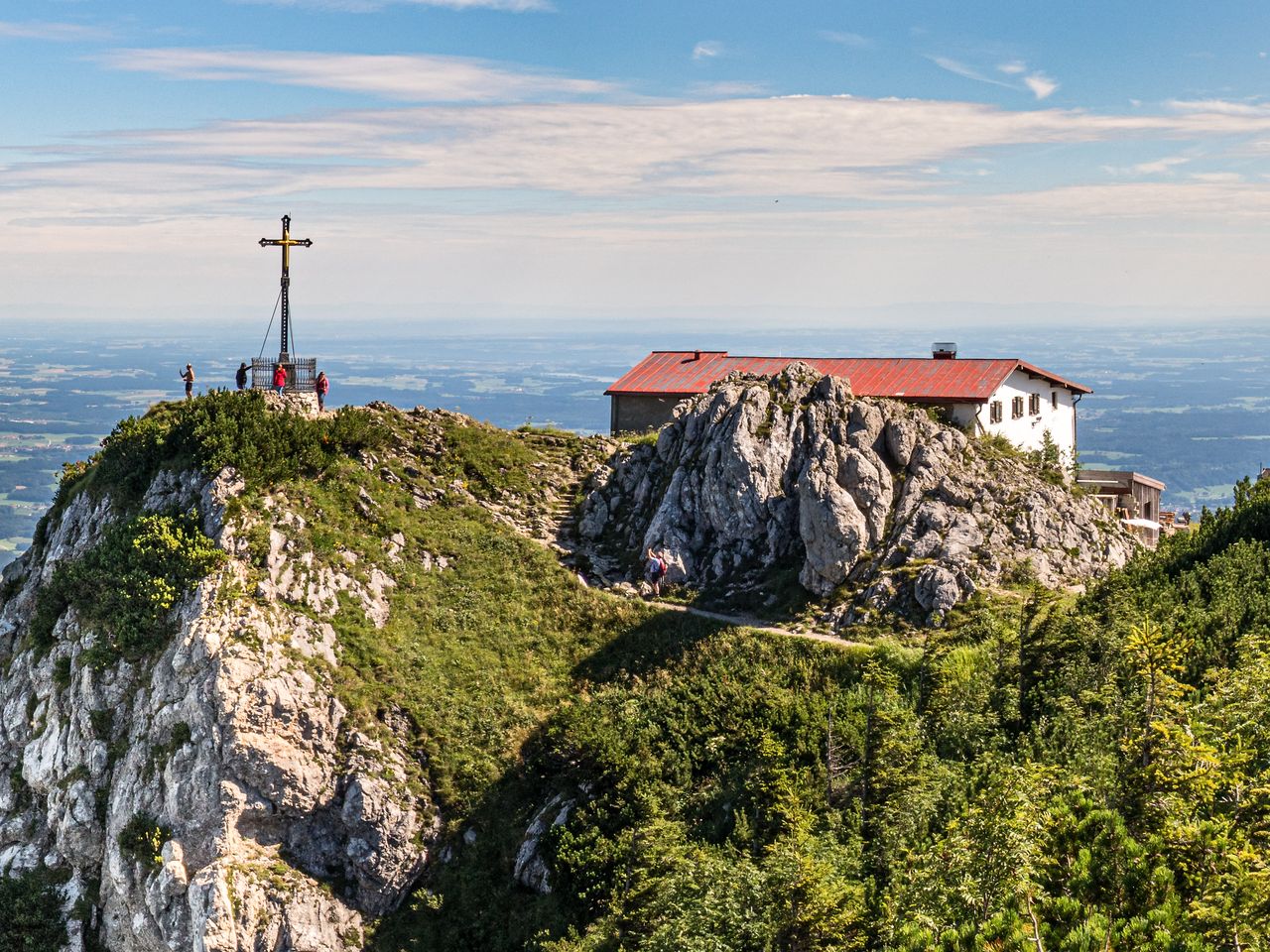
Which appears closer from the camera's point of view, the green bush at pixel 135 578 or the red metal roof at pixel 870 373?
the green bush at pixel 135 578

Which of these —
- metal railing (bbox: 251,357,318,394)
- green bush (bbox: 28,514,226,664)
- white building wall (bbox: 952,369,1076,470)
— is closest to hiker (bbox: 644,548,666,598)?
white building wall (bbox: 952,369,1076,470)

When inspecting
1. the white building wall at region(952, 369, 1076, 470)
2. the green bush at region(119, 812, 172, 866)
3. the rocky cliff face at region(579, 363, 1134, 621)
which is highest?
the white building wall at region(952, 369, 1076, 470)

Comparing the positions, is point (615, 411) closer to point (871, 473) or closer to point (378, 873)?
point (871, 473)

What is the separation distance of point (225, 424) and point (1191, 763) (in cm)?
3416

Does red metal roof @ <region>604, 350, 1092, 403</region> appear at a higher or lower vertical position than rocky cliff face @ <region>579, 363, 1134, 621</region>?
higher

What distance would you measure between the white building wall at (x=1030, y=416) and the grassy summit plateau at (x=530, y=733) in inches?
425

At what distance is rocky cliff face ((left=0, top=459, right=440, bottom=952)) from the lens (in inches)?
1455

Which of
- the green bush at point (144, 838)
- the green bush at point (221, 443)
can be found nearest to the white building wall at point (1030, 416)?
the green bush at point (221, 443)

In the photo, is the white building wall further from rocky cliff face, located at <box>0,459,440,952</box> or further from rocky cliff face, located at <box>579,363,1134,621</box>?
rocky cliff face, located at <box>0,459,440,952</box>

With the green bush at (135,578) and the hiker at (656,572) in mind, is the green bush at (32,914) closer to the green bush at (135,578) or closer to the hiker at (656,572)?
the green bush at (135,578)

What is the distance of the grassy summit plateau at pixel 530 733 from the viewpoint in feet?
93.0

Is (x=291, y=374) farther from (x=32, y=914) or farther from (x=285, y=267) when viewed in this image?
(x=32, y=914)

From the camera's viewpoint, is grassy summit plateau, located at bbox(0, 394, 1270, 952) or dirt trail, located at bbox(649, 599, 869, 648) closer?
grassy summit plateau, located at bbox(0, 394, 1270, 952)

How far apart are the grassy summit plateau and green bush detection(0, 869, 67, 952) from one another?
0.11 meters
